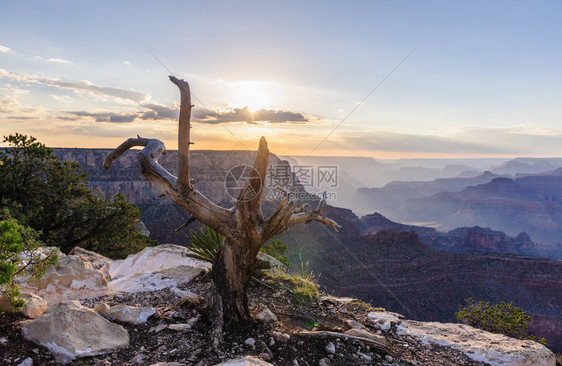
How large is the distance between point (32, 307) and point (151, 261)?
5.60 meters

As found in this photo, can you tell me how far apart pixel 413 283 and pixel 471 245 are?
52051 mm

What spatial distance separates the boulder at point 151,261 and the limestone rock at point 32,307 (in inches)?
189

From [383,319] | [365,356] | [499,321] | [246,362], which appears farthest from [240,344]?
[499,321]

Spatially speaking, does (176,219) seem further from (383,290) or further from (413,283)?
(413,283)

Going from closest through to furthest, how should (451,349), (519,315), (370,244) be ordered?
1. (451,349)
2. (519,315)
3. (370,244)

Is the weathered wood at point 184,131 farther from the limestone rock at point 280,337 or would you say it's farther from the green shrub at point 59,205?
the green shrub at point 59,205

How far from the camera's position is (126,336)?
455cm

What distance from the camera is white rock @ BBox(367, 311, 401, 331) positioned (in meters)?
6.14

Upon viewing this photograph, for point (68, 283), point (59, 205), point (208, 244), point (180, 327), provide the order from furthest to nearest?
point (59, 205) → point (208, 244) → point (68, 283) → point (180, 327)

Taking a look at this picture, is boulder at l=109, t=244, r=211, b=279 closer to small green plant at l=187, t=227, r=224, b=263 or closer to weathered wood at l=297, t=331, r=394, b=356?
small green plant at l=187, t=227, r=224, b=263

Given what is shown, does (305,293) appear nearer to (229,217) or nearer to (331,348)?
(331,348)

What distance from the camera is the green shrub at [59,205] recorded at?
12.7 metres

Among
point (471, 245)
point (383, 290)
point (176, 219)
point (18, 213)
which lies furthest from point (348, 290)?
point (471, 245)

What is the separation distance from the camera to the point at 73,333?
14.0 ft
